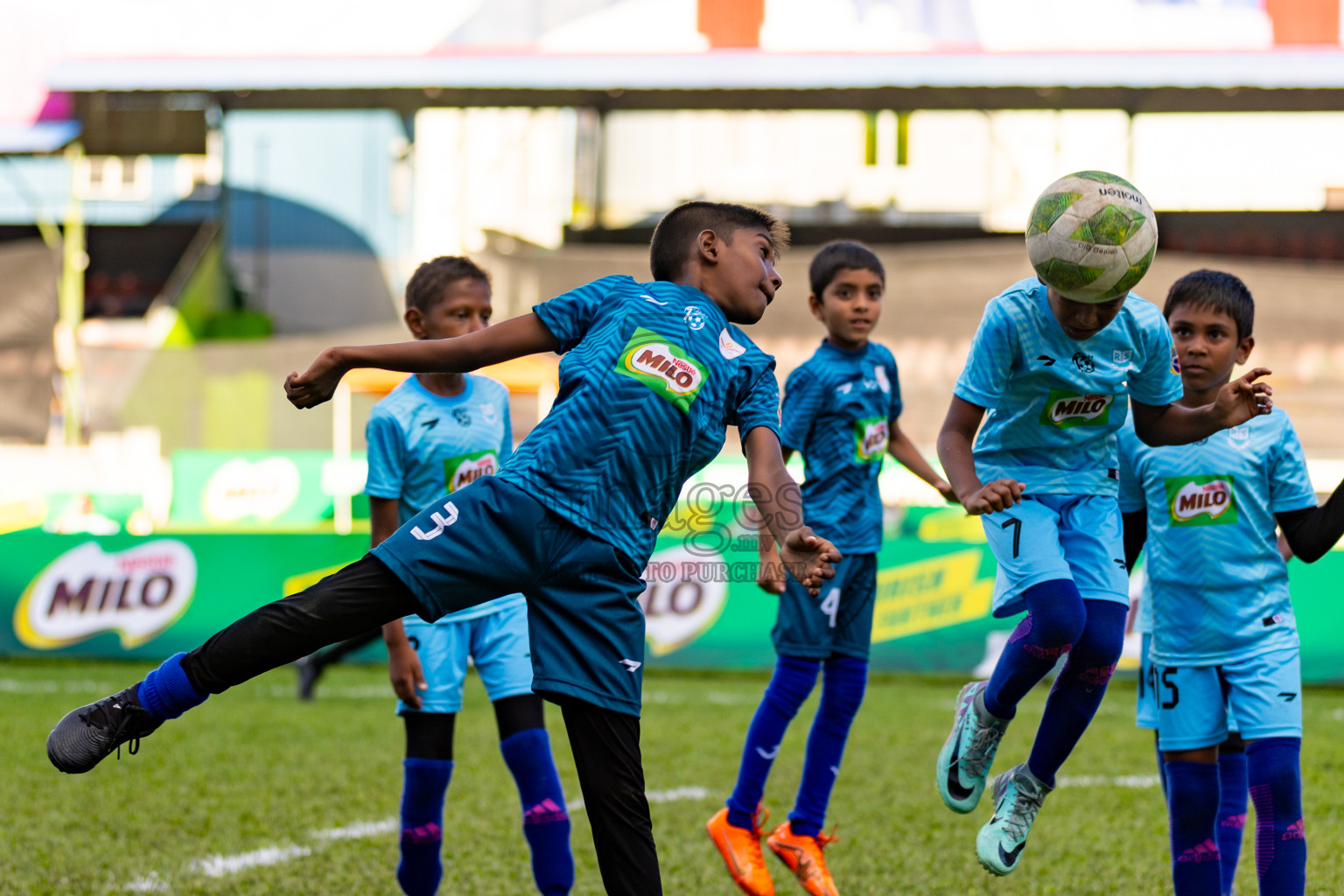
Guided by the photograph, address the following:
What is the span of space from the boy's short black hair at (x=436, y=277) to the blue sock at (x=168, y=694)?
1.62m

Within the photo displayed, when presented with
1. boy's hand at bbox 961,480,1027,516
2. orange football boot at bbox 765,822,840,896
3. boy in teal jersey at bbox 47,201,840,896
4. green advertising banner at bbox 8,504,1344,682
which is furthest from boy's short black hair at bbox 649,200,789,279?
green advertising banner at bbox 8,504,1344,682

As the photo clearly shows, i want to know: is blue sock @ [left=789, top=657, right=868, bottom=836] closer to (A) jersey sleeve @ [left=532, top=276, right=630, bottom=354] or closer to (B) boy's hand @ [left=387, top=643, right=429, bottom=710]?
(B) boy's hand @ [left=387, top=643, right=429, bottom=710]

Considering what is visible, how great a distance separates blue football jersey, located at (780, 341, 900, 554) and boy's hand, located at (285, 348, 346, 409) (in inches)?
90.3

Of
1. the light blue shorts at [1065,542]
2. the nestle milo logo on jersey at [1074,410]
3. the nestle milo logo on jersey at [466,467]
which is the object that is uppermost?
the nestle milo logo on jersey at [1074,410]

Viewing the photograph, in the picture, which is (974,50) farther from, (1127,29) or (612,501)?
(612,501)

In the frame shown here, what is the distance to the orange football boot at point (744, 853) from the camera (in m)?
4.46

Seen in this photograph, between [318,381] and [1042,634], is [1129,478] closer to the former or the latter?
[1042,634]

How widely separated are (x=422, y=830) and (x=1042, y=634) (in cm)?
189

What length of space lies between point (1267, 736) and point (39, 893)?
3.77 metres

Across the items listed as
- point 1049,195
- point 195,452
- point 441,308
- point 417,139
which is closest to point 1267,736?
point 1049,195

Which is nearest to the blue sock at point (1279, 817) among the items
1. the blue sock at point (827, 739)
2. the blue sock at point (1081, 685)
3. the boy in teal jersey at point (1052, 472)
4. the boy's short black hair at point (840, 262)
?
the blue sock at point (1081, 685)

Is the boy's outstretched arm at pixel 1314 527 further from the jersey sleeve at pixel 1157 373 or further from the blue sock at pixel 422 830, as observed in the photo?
the blue sock at pixel 422 830

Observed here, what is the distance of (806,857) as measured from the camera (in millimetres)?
4508

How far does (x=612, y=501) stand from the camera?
119 inches
